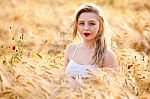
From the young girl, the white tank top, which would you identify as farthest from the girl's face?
the white tank top

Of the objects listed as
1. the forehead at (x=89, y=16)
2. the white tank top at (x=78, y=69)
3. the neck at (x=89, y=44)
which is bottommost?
the white tank top at (x=78, y=69)

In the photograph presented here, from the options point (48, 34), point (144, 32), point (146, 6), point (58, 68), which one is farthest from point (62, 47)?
point (146, 6)

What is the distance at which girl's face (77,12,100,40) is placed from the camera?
173 inches

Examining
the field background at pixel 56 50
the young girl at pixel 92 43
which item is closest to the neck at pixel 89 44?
the young girl at pixel 92 43

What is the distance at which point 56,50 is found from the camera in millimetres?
6039

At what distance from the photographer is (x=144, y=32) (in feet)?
21.7

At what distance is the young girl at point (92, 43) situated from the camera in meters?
4.42

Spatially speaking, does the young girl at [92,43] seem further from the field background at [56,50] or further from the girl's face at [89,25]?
the field background at [56,50]

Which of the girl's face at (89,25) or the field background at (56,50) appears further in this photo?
the girl's face at (89,25)

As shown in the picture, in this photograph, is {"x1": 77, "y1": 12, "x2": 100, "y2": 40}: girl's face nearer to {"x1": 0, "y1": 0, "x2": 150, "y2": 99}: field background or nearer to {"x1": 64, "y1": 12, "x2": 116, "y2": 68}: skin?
{"x1": 64, "y1": 12, "x2": 116, "y2": 68}: skin

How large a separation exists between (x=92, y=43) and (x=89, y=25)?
15cm

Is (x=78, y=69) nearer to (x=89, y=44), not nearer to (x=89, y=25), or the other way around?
(x=89, y=44)

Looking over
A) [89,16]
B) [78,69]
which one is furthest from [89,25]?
[78,69]

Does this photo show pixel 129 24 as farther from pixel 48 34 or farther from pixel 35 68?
pixel 35 68
